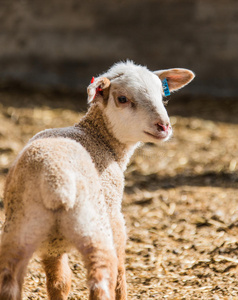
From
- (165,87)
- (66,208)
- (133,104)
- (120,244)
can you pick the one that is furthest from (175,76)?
(66,208)

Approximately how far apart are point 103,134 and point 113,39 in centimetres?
610

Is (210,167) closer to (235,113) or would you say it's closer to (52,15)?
(235,113)

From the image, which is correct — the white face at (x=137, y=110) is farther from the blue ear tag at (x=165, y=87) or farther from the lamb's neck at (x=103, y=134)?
the blue ear tag at (x=165, y=87)

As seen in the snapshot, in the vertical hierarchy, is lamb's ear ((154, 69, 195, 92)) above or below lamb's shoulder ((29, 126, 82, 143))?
above

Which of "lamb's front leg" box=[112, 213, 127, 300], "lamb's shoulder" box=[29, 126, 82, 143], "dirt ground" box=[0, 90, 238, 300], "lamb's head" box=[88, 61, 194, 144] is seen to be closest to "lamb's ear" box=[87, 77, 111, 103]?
"lamb's head" box=[88, 61, 194, 144]

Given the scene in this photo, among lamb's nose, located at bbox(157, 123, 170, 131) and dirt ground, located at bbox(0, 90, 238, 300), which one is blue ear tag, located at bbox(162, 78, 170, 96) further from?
dirt ground, located at bbox(0, 90, 238, 300)

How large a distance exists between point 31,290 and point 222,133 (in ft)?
15.2

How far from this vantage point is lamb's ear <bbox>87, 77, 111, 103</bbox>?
311 cm

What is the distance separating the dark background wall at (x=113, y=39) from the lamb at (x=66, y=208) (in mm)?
6101

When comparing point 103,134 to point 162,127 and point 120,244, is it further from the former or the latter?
point 120,244

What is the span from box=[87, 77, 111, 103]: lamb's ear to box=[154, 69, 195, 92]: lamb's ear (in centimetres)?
53

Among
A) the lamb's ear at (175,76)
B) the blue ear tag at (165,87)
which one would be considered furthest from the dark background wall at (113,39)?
the blue ear tag at (165,87)

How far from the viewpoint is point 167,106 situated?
335 inches

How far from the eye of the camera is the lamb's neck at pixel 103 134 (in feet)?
11.1
